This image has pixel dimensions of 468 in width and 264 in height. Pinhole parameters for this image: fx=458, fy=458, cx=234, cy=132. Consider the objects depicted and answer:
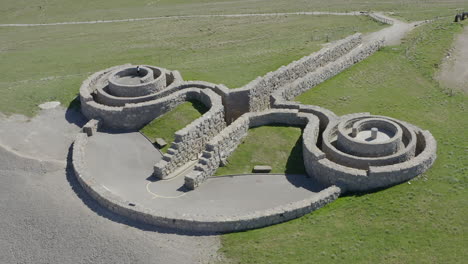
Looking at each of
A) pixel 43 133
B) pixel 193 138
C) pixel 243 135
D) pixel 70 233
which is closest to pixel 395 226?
pixel 243 135

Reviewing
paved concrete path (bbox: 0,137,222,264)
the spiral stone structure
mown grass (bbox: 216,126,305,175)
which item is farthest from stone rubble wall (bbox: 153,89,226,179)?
paved concrete path (bbox: 0,137,222,264)

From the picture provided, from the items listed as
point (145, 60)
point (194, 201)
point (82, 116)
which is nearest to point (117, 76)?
point (82, 116)

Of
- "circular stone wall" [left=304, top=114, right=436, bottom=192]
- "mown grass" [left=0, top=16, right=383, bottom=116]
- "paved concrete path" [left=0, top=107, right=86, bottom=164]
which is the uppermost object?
"mown grass" [left=0, top=16, right=383, bottom=116]

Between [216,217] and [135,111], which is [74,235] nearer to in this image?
[216,217]

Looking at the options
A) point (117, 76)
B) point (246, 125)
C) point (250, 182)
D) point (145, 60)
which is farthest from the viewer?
point (145, 60)

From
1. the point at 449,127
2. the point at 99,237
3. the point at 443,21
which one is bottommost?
the point at 99,237

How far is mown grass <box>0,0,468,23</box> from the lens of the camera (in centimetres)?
8001

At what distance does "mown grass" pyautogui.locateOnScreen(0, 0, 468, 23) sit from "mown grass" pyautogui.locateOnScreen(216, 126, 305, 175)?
138ft

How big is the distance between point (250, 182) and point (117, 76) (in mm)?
22151

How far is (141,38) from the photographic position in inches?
2945

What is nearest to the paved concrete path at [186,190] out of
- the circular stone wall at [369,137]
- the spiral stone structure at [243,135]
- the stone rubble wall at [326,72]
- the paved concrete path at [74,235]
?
the spiral stone structure at [243,135]

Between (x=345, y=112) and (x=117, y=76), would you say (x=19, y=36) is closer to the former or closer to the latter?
(x=117, y=76)

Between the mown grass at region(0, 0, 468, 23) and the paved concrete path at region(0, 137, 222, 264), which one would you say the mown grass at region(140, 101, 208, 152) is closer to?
the paved concrete path at region(0, 137, 222, 264)

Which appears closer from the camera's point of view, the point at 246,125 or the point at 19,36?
the point at 246,125
